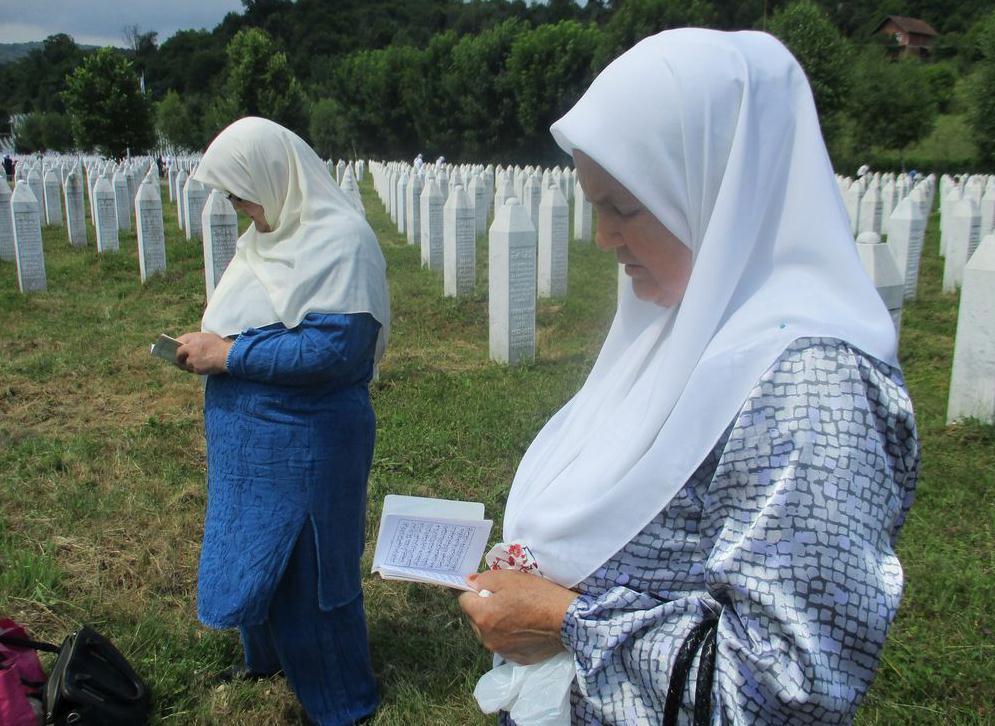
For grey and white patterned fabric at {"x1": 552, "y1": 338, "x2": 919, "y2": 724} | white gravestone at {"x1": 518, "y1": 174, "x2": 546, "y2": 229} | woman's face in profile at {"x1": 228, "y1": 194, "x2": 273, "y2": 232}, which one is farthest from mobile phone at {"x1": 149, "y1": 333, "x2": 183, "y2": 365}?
white gravestone at {"x1": 518, "y1": 174, "x2": 546, "y2": 229}

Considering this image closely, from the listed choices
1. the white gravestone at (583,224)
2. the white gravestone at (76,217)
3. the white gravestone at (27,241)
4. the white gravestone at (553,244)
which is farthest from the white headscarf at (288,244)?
the white gravestone at (76,217)

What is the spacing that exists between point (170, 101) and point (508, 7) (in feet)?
105

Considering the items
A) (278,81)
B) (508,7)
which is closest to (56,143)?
(278,81)

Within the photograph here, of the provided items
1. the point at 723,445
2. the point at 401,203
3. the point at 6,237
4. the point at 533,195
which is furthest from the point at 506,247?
the point at 401,203

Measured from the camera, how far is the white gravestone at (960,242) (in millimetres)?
9719

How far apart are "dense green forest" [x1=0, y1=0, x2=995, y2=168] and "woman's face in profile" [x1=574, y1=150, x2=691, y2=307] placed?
71.2 ft

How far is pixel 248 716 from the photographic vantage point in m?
2.81

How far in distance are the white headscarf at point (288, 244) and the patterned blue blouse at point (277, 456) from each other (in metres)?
0.06

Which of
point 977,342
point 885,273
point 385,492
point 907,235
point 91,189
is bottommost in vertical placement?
point 385,492

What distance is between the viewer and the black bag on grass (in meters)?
2.42

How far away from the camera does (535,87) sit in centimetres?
3775

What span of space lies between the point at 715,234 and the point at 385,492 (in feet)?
11.5

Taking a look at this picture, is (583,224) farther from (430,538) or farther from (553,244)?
(430,538)

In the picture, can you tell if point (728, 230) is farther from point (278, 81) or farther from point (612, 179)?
point (278, 81)
